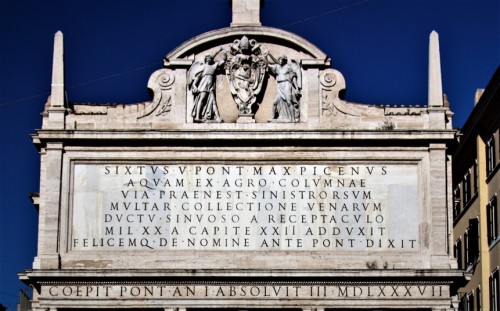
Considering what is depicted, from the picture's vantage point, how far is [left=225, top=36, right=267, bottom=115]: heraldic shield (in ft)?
182

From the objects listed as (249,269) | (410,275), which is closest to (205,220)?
(249,269)

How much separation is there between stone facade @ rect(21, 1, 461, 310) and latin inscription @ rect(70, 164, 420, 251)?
0.04 meters

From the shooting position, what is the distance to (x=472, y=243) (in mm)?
66000

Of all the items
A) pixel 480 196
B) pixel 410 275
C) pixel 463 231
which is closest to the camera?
pixel 410 275

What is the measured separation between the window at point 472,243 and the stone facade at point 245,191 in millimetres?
10835

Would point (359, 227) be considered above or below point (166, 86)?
below

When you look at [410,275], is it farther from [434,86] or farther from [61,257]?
[61,257]

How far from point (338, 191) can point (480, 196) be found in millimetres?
11044

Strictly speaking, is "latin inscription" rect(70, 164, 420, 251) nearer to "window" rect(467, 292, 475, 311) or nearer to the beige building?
the beige building

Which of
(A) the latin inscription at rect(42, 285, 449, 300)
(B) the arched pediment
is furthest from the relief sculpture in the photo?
(A) the latin inscription at rect(42, 285, 449, 300)

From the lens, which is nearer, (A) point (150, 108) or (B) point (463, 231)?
(A) point (150, 108)

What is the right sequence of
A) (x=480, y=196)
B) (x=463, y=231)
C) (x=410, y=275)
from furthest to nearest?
(x=463, y=231) < (x=480, y=196) < (x=410, y=275)

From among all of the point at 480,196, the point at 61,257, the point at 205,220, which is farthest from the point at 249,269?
the point at 480,196

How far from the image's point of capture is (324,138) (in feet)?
180
